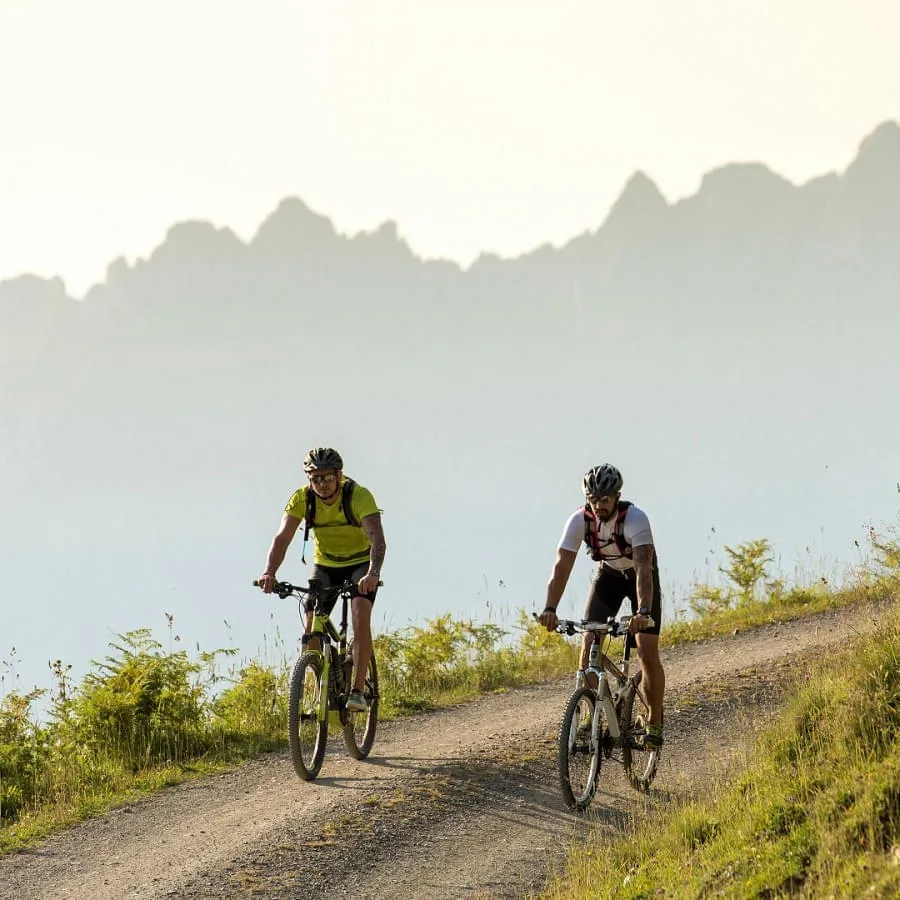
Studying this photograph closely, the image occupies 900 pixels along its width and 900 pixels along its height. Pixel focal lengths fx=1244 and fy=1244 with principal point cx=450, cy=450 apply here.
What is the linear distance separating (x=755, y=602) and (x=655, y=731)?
9091 millimetres

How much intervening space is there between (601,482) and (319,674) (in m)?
3.42

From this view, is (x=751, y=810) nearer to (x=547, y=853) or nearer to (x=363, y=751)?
(x=547, y=853)

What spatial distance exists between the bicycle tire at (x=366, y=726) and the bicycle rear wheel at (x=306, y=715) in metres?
0.34

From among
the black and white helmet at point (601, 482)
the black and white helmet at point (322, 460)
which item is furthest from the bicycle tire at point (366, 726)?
the black and white helmet at point (601, 482)

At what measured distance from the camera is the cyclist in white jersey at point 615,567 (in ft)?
31.3

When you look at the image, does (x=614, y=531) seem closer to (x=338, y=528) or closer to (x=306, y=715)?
(x=338, y=528)

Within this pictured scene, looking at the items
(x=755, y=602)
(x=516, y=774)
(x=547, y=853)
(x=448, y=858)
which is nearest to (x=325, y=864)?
(x=448, y=858)

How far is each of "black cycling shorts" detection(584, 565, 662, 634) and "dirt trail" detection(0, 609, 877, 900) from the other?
5.02 feet

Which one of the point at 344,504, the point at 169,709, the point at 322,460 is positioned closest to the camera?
the point at 322,460

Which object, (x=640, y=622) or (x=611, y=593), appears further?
(x=611, y=593)

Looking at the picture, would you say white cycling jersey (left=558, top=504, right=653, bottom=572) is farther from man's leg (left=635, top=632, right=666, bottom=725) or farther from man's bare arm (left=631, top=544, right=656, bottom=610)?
man's leg (left=635, top=632, right=666, bottom=725)

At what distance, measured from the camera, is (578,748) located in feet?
32.3

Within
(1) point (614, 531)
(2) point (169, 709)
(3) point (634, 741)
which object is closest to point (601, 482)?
(1) point (614, 531)

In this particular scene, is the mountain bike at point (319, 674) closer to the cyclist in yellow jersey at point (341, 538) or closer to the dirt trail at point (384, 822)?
the cyclist in yellow jersey at point (341, 538)
